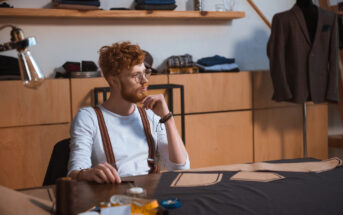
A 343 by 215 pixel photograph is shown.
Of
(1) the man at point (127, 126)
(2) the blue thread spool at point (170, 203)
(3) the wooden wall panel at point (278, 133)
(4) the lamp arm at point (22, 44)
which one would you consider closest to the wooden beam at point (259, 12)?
(3) the wooden wall panel at point (278, 133)

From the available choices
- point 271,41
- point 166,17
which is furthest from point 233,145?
point 166,17

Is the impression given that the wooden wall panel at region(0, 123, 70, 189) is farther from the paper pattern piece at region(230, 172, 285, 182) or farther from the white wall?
the paper pattern piece at region(230, 172, 285, 182)

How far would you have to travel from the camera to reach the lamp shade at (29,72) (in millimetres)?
896

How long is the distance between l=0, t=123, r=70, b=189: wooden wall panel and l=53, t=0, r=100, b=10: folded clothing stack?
3.23ft

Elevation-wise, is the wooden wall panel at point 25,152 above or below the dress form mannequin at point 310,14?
below

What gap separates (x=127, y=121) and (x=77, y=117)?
236 millimetres

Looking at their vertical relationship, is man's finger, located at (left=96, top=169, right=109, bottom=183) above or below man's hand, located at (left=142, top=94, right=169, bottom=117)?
below

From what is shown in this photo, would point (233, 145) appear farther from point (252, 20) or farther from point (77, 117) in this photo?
point (77, 117)

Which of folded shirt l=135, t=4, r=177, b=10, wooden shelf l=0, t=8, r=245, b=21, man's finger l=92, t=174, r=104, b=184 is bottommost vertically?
man's finger l=92, t=174, r=104, b=184

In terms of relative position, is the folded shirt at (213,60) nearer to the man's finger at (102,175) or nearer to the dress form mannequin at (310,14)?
the dress form mannequin at (310,14)

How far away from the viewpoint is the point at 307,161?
1671mm

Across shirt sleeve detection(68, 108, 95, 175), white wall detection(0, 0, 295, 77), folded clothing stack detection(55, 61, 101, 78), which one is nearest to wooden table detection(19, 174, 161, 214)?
shirt sleeve detection(68, 108, 95, 175)

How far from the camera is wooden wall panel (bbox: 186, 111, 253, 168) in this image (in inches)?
143

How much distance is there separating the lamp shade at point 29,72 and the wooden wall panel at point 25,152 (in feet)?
7.81
